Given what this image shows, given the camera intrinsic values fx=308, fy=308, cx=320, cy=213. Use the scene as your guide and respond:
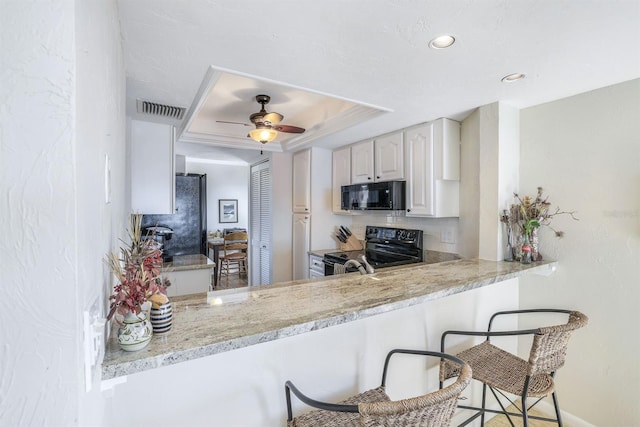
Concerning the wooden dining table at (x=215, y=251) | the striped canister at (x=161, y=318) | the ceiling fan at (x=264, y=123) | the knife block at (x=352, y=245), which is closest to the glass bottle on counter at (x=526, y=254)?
the knife block at (x=352, y=245)

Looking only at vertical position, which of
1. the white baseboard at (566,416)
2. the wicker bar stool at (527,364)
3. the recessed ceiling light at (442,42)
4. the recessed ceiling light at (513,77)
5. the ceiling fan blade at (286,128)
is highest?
the recessed ceiling light at (513,77)

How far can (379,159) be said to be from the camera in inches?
127

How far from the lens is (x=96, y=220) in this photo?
2.37 feet

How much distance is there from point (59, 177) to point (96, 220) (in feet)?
0.80

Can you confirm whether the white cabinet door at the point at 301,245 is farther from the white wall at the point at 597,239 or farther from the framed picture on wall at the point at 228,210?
the framed picture on wall at the point at 228,210

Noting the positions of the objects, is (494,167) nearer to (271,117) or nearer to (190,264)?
(271,117)

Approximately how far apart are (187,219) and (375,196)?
11.5 ft

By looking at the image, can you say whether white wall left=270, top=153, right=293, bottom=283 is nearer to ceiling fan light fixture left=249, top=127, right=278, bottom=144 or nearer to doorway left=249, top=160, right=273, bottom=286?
doorway left=249, top=160, right=273, bottom=286

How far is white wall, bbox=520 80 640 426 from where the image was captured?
1.85 m

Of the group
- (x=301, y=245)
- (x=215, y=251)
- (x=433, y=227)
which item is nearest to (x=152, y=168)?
(x=301, y=245)

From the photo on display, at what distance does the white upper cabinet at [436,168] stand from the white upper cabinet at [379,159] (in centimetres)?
17

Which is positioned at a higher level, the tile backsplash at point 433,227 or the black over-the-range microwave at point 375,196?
the black over-the-range microwave at point 375,196

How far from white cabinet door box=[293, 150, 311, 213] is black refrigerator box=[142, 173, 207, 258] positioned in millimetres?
2070

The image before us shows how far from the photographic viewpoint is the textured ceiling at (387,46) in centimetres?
119
